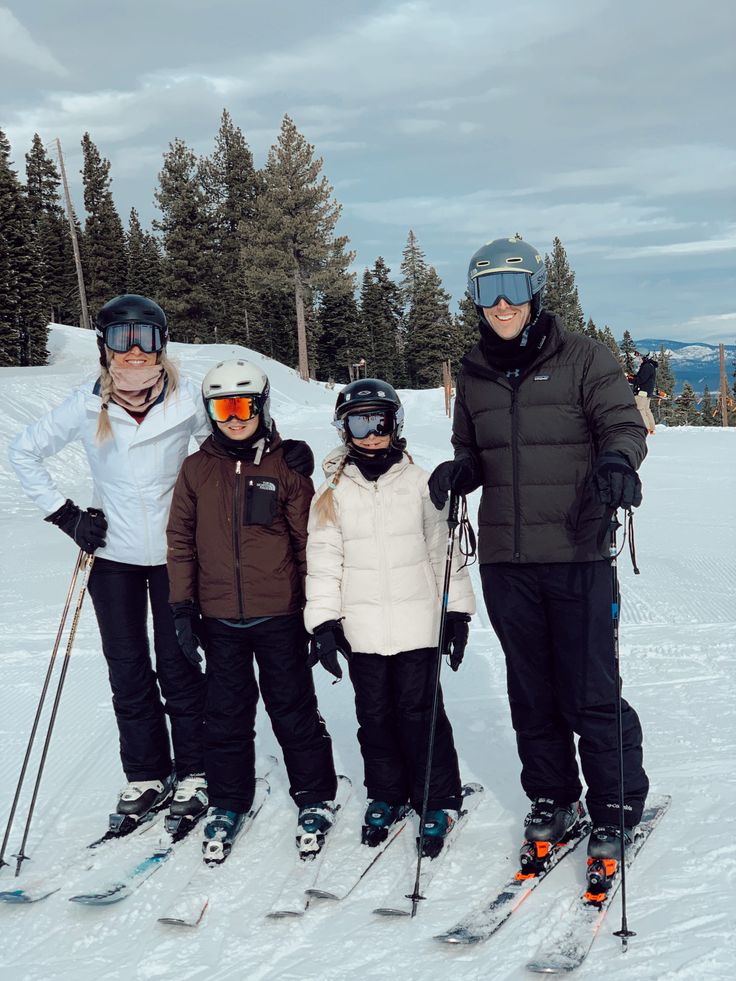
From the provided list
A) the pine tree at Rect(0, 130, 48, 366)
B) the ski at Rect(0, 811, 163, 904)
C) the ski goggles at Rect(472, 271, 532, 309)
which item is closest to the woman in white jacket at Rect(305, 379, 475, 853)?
the ski goggles at Rect(472, 271, 532, 309)

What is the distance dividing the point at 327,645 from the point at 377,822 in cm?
78

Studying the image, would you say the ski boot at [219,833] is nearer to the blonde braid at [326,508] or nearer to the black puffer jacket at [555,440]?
the blonde braid at [326,508]

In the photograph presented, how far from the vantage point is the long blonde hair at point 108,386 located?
334 centimetres

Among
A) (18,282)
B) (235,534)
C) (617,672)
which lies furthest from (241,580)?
(18,282)

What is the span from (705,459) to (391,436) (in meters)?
13.1

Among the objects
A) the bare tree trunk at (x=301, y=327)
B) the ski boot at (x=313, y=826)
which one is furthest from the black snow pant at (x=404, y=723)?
the bare tree trunk at (x=301, y=327)

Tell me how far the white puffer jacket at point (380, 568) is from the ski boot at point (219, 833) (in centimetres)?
88

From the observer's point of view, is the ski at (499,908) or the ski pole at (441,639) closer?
the ski at (499,908)

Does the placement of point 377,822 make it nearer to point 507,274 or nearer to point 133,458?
point 133,458

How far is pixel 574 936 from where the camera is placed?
2.51m

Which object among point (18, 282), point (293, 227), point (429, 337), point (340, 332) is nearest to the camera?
point (18, 282)

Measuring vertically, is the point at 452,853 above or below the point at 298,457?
below

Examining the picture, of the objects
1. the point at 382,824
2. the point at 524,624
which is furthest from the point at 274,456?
the point at 382,824

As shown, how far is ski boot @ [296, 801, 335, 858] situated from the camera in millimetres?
3146
